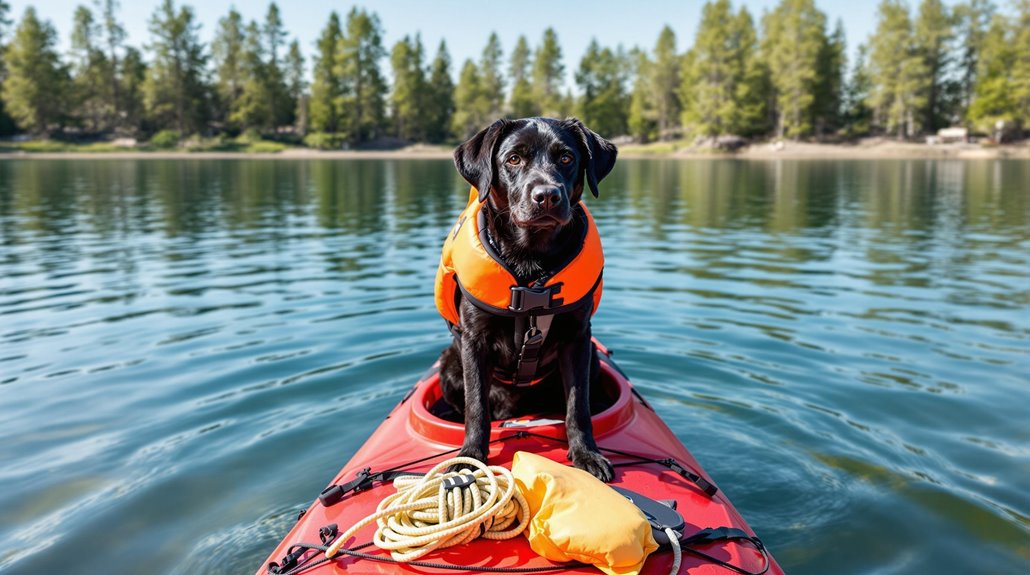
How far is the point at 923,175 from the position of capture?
36750mm

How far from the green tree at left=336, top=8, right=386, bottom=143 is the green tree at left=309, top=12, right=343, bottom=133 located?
100cm

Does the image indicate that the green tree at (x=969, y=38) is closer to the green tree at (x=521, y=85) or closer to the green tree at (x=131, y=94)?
the green tree at (x=521, y=85)

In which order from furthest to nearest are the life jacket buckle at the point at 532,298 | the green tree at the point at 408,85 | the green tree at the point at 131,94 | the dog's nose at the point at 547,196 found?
the green tree at the point at 408,85
the green tree at the point at 131,94
the life jacket buckle at the point at 532,298
the dog's nose at the point at 547,196

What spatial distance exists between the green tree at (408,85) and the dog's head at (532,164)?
7852cm

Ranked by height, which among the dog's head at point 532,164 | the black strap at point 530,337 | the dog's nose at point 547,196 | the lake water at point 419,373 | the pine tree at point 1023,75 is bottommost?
the lake water at point 419,373

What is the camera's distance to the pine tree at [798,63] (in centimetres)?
6806

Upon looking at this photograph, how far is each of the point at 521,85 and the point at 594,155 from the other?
84719 millimetres

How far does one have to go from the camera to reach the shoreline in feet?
193

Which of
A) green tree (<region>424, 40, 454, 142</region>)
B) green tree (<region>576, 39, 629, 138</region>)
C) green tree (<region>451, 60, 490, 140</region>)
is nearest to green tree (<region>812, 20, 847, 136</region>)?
green tree (<region>576, 39, 629, 138</region>)

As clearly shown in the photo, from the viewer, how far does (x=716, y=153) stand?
69438 mm

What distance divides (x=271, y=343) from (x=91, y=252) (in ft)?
28.1

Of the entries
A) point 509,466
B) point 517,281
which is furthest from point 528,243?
point 509,466

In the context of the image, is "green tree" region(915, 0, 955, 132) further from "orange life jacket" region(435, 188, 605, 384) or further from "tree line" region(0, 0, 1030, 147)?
"orange life jacket" region(435, 188, 605, 384)

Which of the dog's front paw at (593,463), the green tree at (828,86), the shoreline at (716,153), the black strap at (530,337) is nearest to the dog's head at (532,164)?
the black strap at (530,337)
